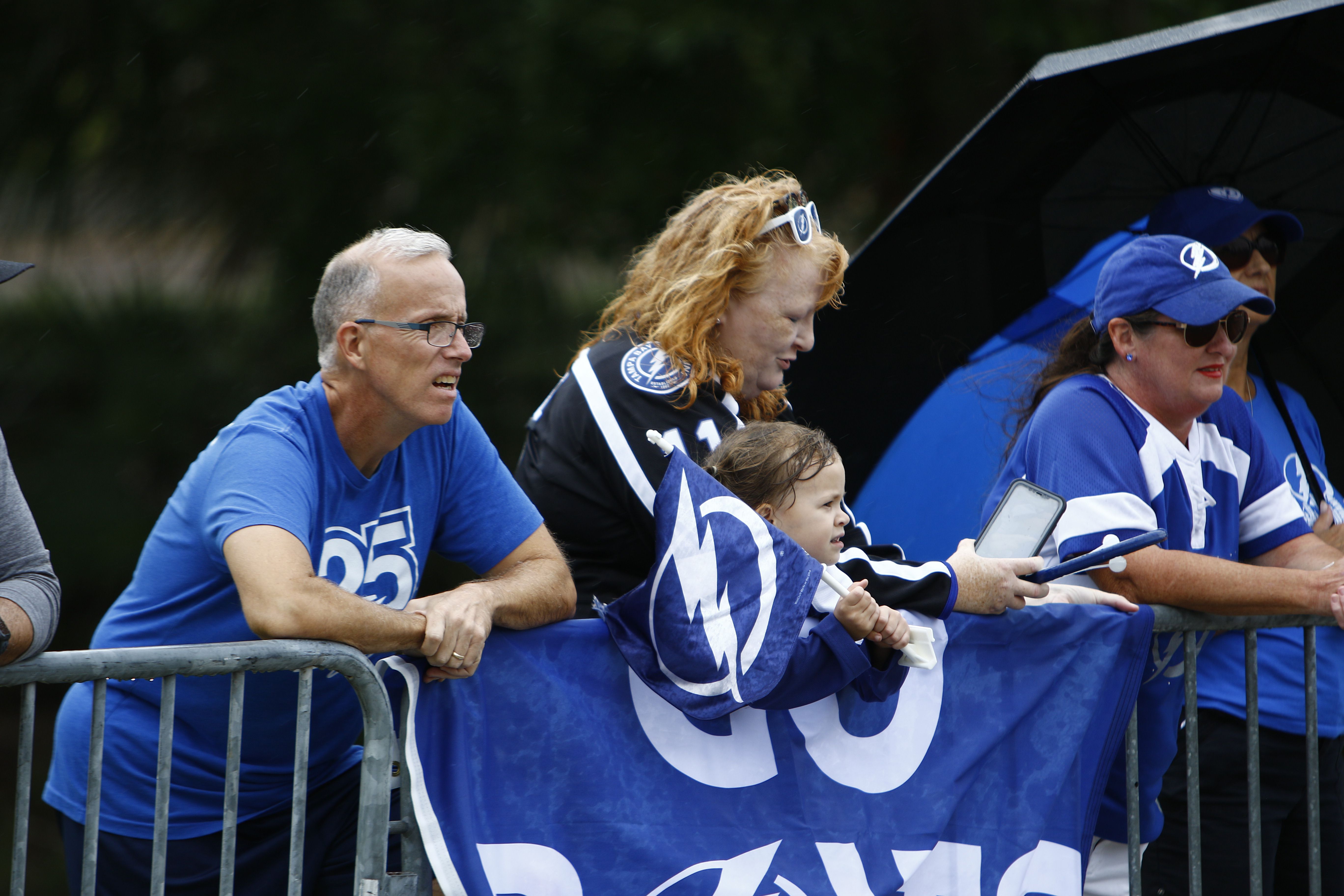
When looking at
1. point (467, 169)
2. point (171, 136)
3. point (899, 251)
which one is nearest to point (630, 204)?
point (467, 169)

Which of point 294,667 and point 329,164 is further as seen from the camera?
point 329,164

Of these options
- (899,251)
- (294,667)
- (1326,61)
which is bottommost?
(294,667)

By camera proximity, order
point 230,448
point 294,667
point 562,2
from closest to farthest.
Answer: point 294,667
point 230,448
point 562,2

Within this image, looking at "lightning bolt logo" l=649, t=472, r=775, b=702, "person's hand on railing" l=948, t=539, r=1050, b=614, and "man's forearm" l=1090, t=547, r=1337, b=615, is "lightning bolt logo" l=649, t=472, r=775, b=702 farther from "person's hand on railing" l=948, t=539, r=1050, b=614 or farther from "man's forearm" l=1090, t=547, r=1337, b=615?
"man's forearm" l=1090, t=547, r=1337, b=615

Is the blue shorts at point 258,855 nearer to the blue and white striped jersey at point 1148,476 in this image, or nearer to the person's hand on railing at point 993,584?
the person's hand on railing at point 993,584

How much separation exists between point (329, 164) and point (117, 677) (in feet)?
20.5

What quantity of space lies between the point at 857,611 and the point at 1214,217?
1905mm

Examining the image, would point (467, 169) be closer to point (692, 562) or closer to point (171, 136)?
point (171, 136)

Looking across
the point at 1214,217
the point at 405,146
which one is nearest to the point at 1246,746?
the point at 1214,217

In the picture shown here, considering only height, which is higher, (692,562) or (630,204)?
(630,204)

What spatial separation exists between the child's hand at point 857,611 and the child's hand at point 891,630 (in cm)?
1

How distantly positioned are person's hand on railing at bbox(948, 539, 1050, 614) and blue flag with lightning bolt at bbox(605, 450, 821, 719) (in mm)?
443

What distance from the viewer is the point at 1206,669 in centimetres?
329

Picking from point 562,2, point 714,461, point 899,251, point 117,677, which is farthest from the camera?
point 562,2
